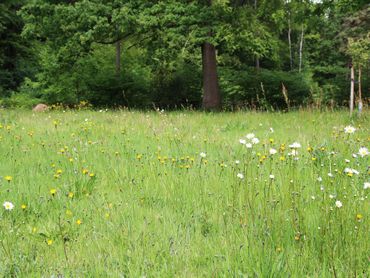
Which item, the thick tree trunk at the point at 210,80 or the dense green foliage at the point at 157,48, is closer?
the dense green foliage at the point at 157,48

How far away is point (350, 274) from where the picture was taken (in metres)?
2.17

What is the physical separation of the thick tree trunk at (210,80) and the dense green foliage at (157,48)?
763mm

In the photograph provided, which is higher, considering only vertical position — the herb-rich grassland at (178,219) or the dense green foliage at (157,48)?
the dense green foliage at (157,48)

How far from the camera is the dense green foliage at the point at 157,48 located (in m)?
13.3

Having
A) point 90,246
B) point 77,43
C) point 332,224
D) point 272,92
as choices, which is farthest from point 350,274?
point 272,92

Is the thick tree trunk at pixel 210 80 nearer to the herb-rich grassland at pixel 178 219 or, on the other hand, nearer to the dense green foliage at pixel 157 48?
the dense green foliage at pixel 157 48

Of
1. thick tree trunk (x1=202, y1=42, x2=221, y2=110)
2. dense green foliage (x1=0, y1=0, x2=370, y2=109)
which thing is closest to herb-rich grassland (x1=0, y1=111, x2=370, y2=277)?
dense green foliage (x1=0, y1=0, x2=370, y2=109)

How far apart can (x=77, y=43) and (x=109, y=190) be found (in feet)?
39.7

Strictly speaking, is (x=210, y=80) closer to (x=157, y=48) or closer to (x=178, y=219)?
(x=157, y=48)

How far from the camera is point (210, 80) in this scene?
15.0m

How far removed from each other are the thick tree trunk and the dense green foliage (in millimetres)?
763

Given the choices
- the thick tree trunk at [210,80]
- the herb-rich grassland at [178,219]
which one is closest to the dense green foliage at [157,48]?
the thick tree trunk at [210,80]

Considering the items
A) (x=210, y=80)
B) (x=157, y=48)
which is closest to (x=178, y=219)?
(x=157, y=48)

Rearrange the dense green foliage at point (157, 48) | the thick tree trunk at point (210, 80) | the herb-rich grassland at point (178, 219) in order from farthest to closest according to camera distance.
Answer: the thick tree trunk at point (210, 80) → the dense green foliage at point (157, 48) → the herb-rich grassland at point (178, 219)
